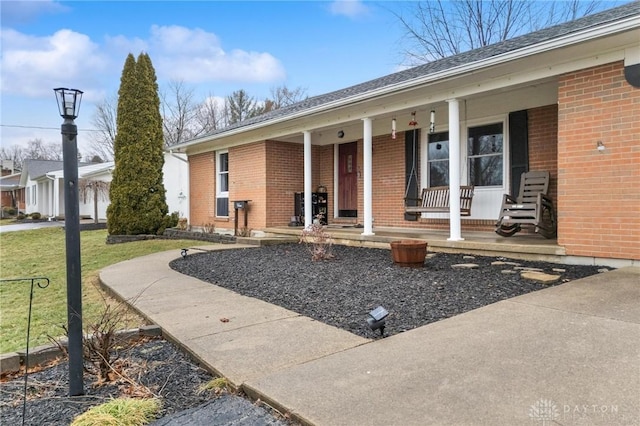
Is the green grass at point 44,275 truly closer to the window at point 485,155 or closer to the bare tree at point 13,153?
the window at point 485,155

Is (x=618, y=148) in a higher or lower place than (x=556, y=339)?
higher

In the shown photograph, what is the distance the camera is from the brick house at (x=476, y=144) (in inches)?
201

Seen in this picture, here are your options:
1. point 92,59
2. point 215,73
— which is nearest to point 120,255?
point 92,59

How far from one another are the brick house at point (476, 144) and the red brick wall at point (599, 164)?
0.04ft

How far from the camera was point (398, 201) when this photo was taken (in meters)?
9.73

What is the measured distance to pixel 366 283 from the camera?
16.1 feet

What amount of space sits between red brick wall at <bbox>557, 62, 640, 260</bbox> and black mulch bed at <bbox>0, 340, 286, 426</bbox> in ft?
16.8

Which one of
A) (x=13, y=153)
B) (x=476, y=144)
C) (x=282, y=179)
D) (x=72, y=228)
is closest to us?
(x=72, y=228)

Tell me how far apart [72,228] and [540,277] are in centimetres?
466

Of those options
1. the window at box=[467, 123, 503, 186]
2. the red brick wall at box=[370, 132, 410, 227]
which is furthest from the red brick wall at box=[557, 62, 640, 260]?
the red brick wall at box=[370, 132, 410, 227]

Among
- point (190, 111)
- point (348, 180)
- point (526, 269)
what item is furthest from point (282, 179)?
point (190, 111)

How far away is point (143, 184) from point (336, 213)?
6.01m

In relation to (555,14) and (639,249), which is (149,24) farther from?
(555,14)

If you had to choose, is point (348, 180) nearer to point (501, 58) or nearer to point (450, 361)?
point (501, 58)
